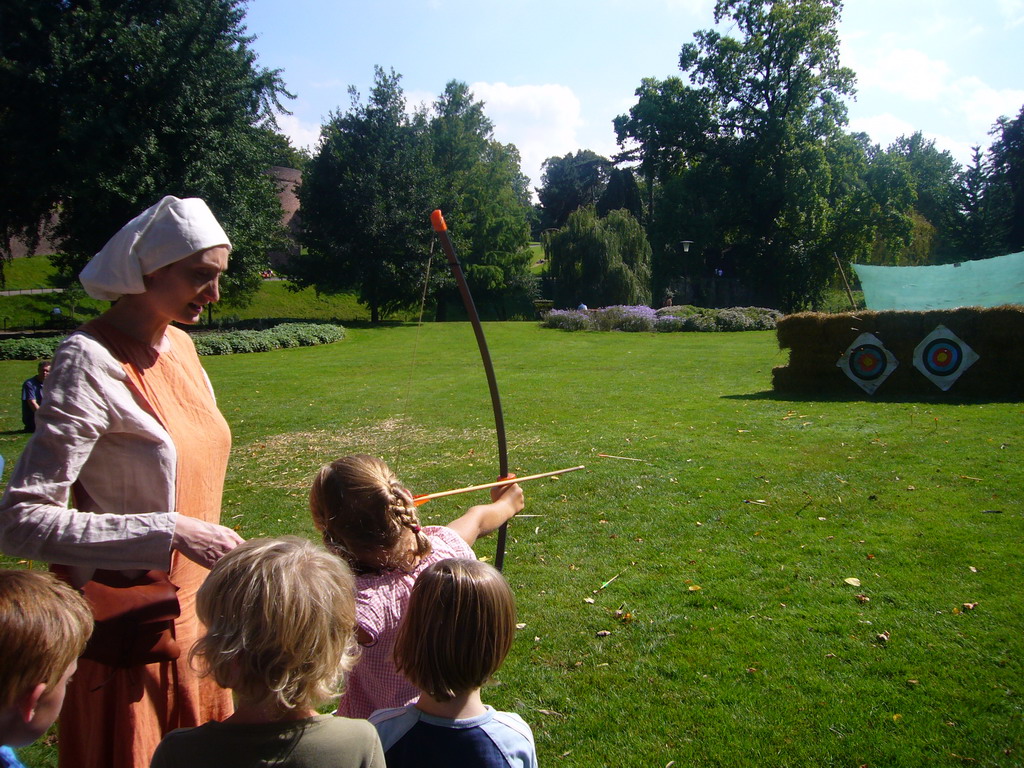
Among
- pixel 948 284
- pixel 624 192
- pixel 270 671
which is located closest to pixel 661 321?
pixel 948 284

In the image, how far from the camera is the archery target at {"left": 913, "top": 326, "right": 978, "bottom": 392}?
11.8m

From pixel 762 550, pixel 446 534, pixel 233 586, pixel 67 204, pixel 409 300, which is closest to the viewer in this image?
pixel 233 586

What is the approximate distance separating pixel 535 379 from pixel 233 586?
14.0 meters

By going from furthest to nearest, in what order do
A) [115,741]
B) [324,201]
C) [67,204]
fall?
[324,201], [67,204], [115,741]

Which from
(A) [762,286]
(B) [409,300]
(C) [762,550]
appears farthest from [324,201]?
(C) [762,550]

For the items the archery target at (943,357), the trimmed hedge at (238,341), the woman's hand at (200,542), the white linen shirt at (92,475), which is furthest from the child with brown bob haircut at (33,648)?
the trimmed hedge at (238,341)

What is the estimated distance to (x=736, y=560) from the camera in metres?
5.07

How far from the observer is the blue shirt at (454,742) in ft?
5.60

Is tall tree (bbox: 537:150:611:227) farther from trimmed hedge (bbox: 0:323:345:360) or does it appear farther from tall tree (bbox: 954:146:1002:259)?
trimmed hedge (bbox: 0:323:345:360)

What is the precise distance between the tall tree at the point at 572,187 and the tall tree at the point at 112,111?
46642mm

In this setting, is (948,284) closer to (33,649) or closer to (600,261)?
(33,649)

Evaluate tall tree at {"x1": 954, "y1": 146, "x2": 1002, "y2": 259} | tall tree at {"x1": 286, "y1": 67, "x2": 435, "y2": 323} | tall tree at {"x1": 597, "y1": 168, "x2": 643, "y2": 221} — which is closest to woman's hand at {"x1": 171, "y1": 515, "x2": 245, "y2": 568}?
tall tree at {"x1": 286, "y1": 67, "x2": 435, "y2": 323}

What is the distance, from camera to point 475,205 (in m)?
40.6

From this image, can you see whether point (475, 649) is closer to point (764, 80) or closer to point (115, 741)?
point (115, 741)
